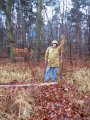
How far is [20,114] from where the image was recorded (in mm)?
8320

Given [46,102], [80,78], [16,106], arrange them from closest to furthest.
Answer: [16,106], [46,102], [80,78]

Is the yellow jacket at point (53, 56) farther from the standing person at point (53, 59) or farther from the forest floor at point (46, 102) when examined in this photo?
the forest floor at point (46, 102)

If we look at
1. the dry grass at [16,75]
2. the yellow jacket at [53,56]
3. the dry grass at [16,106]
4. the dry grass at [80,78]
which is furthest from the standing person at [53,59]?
the dry grass at [16,106]

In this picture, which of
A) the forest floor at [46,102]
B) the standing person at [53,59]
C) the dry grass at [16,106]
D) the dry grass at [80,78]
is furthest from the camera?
the standing person at [53,59]

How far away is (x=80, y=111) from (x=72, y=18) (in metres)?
35.0

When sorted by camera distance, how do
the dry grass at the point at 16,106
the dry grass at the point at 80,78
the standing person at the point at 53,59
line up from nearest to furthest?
the dry grass at the point at 16,106 < the dry grass at the point at 80,78 < the standing person at the point at 53,59

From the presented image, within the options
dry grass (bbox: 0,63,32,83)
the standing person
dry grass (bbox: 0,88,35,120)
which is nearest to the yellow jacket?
the standing person

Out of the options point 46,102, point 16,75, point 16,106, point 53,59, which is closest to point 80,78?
point 53,59

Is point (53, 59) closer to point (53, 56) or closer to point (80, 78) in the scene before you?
point (53, 56)

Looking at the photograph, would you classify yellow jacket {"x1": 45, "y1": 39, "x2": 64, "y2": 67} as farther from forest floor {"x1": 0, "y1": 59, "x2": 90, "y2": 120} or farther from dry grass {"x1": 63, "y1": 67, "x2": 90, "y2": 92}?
forest floor {"x1": 0, "y1": 59, "x2": 90, "y2": 120}

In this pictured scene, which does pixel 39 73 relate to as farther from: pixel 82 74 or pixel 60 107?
pixel 60 107

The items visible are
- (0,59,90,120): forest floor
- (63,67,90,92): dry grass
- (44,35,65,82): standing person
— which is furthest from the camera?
(44,35,65,82): standing person

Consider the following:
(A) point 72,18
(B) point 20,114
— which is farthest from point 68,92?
(A) point 72,18

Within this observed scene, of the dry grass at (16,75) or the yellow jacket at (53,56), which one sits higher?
the yellow jacket at (53,56)
